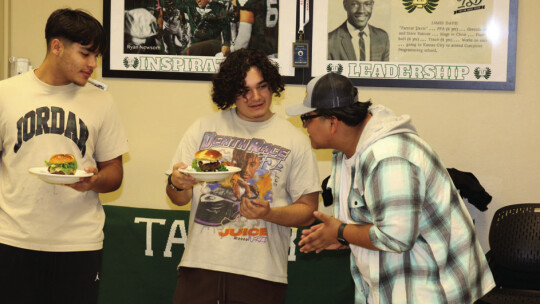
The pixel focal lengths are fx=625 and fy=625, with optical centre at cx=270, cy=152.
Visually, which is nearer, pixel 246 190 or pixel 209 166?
pixel 209 166

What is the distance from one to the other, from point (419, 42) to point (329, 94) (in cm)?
217

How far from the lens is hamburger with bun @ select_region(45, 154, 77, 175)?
8.93 ft

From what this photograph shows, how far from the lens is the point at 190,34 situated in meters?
4.62

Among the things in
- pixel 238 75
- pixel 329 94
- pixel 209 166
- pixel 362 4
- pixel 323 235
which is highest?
pixel 362 4

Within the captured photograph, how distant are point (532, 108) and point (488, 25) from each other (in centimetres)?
66

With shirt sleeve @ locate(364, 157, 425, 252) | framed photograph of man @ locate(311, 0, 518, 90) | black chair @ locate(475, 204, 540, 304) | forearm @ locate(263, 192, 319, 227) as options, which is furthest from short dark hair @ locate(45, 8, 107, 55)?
black chair @ locate(475, 204, 540, 304)

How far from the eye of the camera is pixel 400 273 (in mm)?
2328

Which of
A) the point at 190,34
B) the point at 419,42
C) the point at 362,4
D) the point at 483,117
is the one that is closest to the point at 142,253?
the point at 190,34

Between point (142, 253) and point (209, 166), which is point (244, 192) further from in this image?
point (142, 253)

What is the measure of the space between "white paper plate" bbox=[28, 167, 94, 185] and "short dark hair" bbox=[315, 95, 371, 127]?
1.15 meters

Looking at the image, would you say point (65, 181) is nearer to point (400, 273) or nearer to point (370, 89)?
point (400, 273)

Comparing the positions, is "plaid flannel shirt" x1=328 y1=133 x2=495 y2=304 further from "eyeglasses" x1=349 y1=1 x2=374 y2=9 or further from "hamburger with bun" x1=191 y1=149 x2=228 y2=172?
→ "eyeglasses" x1=349 y1=1 x2=374 y2=9

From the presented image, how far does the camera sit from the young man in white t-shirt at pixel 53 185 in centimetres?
284

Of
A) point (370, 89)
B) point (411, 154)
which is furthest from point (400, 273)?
point (370, 89)
